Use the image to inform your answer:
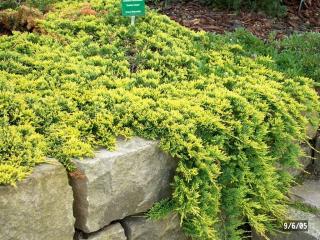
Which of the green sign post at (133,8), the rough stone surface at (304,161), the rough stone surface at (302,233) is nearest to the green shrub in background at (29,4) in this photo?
the green sign post at (133,8)

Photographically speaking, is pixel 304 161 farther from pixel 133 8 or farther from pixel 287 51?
pixel 133 8

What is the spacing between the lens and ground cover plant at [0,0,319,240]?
3.05 metres

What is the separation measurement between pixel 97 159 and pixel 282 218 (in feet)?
5.25

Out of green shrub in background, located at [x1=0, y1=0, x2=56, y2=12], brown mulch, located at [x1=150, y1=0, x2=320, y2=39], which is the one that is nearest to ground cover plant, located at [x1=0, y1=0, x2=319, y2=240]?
green shrub in background, located at [x1=0, y1=0, x2=56, y2=12]

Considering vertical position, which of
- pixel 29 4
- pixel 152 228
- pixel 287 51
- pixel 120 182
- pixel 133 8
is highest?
pixel 133 8

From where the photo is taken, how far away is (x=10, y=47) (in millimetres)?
4051

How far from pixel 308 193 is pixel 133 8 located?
6.70 ft

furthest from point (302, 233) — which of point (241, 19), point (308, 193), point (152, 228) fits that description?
point (241, 19)

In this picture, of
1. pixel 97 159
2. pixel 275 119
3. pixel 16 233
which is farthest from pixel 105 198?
pixel 275 119

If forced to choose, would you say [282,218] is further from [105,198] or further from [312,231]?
[105,198]

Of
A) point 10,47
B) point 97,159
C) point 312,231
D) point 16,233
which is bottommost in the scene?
point 312,231

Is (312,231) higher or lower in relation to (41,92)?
lower

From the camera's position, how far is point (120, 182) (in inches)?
116

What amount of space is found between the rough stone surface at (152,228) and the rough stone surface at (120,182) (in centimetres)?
9
